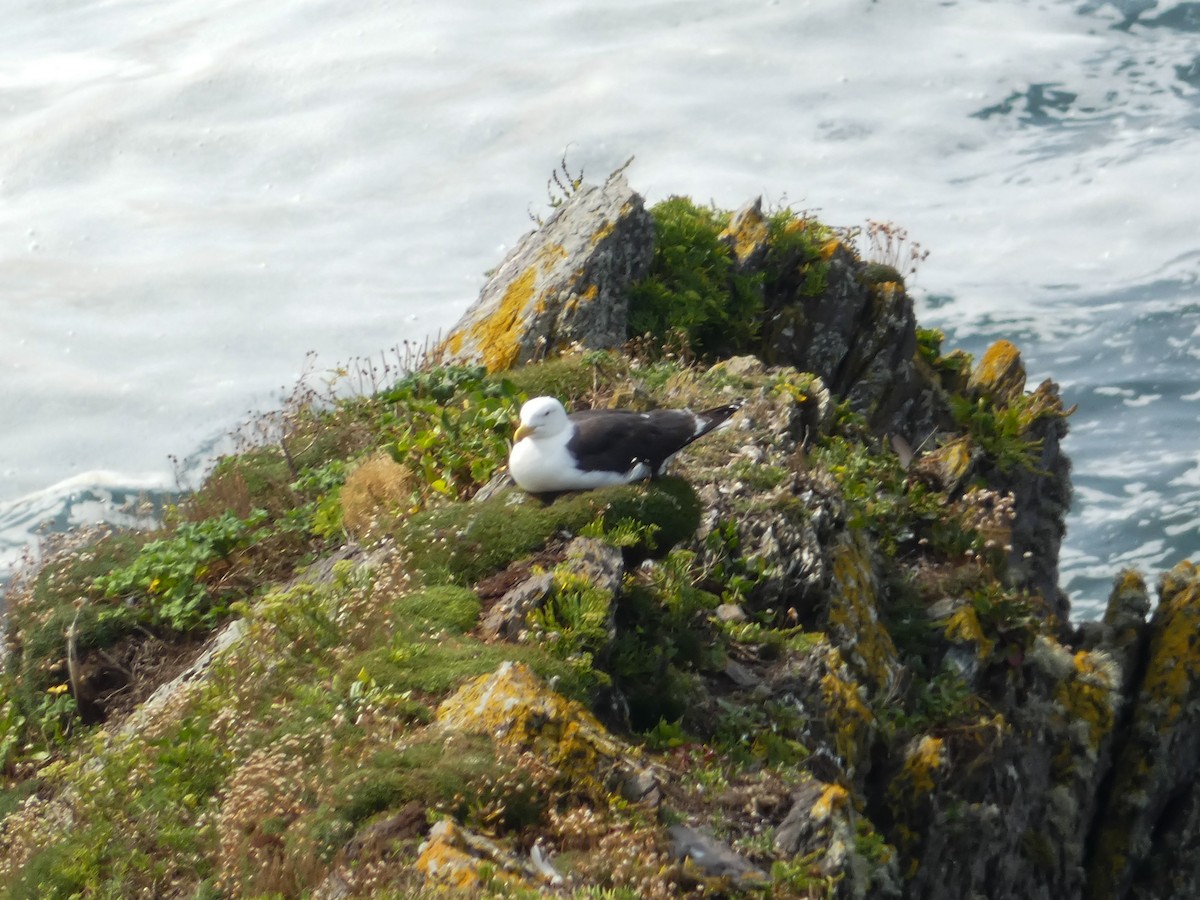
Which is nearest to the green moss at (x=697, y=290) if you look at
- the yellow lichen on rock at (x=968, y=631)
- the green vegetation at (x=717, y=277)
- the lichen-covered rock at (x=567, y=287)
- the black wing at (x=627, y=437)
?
the green vegetation at (x=717, y=277)

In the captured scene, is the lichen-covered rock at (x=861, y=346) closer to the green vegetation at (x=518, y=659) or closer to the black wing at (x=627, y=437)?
the green vegetation at (x=518, y=659)

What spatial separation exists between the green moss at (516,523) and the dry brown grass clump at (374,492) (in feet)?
4.85

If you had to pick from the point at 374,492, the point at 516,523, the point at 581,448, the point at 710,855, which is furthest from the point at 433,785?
the point at 374,492

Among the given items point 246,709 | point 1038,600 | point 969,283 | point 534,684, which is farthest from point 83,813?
point 969,283

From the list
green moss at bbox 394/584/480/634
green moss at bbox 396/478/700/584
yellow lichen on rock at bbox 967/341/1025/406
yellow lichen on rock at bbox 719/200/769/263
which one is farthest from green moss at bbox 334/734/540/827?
yellow lichen on rock at bbox 967/341/1025/406

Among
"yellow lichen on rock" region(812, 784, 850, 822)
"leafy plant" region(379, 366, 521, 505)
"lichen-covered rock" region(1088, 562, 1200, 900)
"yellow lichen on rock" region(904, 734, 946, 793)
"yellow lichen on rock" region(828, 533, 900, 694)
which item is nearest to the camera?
"yellow lichen on rock" region(812, 784, 850, 822)

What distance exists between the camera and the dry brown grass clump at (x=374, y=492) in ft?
32.2

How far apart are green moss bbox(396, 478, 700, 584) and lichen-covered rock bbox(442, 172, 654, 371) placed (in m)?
4.25

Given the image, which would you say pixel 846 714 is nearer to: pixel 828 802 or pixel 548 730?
pixel 828 802

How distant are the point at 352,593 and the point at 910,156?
80181 mm

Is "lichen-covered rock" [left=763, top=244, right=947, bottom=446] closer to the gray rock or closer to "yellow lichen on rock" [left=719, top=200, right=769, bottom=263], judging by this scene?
"yellow lichen on rock" [left=719, top=200, right=769, bottom=263]

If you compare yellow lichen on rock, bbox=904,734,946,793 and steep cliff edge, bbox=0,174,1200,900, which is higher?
steep cliff edge, bbox=0,174,1200,900

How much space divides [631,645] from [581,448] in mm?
1306

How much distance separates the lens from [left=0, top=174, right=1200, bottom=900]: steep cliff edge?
5938 mm
